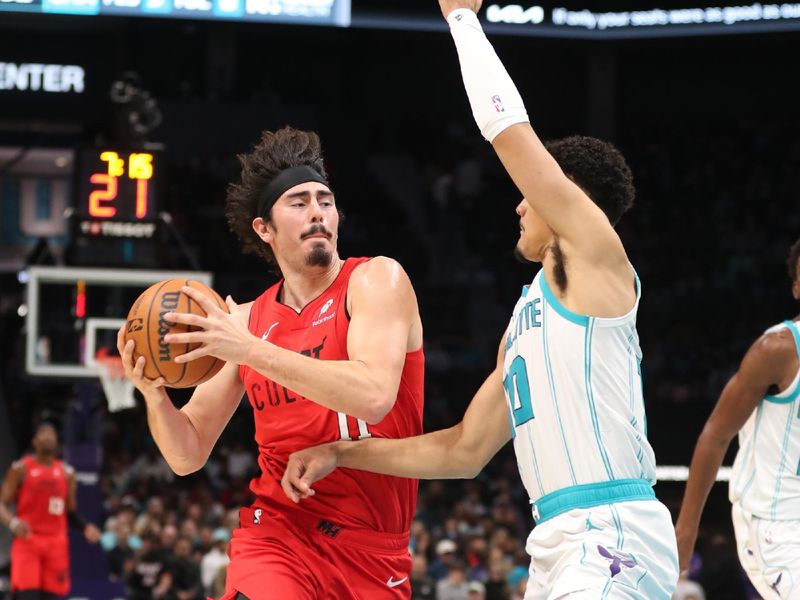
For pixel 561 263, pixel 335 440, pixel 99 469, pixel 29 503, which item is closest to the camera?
pixel 561 263

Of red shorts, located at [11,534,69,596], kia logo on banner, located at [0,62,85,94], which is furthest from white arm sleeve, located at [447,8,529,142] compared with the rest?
kia logo on banner, located at [0,62,85,94]

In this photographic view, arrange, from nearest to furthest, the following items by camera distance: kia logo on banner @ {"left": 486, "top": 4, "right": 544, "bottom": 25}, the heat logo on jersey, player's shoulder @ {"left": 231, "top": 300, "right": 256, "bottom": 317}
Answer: the heat logo on jersey → player's shoulder @ {"left": 231, "top": 300, "right": 256, "bottom": 317} → kia logo on banner @ {"left": 486, "top": 4, "right": 544, "bottom": 25}

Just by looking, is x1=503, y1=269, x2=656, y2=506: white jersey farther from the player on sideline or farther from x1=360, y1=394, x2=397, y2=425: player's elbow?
x1=360, y1=394, x2=397, y2=425: player's elbow

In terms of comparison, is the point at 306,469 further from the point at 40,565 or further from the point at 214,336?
the point at 40,565

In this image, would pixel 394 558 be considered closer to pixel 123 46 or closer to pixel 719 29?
pixel 719 29

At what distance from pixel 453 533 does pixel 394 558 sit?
9348mm

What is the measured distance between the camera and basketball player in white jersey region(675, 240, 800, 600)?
4906 mm

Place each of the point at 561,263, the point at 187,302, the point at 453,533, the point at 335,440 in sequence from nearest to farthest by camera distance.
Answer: the point at 561,263 < the point at 187,302 < the point at 335,440 < the point at 453,533

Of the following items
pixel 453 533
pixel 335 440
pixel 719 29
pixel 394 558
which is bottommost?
pixel 453 533

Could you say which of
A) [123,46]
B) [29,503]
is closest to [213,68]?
[123,46]

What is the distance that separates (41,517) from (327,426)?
25.1ft

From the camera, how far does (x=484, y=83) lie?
3.52 meters

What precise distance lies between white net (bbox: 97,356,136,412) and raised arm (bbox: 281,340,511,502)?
23.9ft

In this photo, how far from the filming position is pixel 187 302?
12.5 feet
